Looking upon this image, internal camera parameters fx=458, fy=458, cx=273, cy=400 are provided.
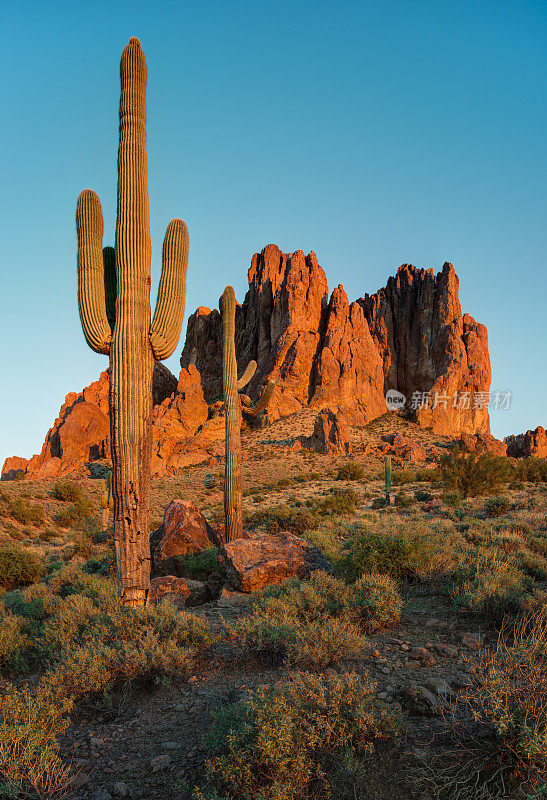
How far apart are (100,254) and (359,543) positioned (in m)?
6.60

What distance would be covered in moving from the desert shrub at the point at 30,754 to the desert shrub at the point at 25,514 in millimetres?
17000

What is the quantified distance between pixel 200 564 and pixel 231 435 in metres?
3.77

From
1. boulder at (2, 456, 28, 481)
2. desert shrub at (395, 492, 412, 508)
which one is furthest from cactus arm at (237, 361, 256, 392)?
boulder at (2, 456, 28, 481)

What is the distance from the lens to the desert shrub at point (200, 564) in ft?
28.8

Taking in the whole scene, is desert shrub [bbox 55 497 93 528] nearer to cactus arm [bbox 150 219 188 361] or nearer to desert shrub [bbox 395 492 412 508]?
desert shrub [bbox 395 492 412 508]

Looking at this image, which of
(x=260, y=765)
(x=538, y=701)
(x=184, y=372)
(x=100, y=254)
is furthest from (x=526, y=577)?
(x=184, y=372)

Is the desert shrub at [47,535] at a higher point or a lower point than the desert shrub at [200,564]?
lower

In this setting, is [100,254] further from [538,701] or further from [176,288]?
[538,701]

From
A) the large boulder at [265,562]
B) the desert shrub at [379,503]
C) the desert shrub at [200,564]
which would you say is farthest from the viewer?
the desert shrub at [379,503]

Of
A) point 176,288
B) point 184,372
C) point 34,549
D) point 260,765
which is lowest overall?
point 34,549

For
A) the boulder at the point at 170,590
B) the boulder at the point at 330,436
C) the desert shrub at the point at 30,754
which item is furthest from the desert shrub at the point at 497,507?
the boulder at the point at 330,436

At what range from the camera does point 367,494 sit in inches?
997

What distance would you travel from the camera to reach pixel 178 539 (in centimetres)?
972

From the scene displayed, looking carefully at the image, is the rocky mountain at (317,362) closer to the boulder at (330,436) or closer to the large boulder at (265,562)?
the boulder at (330,436)
